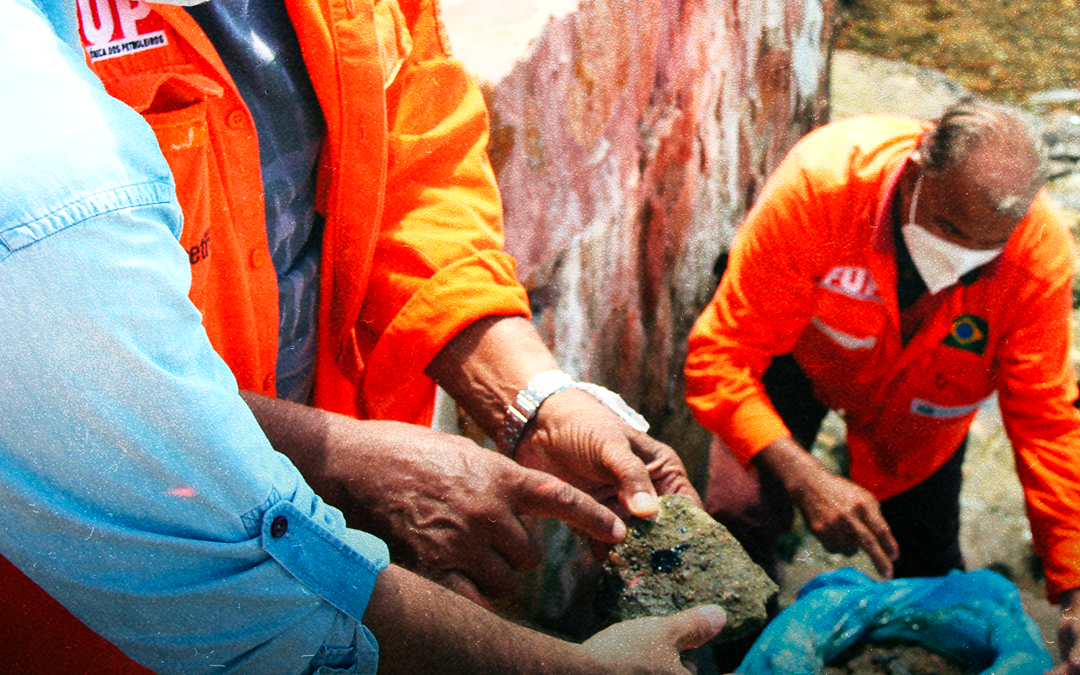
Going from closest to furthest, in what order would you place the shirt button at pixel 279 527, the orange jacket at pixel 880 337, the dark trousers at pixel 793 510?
1. the shirt button at pixel 279 527
2. the orange jacket at pixel 880 337
3. the dark trousers at pixel 793 510

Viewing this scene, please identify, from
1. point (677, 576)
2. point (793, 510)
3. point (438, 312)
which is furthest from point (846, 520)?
point (438, 312)

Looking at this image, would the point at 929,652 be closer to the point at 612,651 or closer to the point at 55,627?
the point at 612,651

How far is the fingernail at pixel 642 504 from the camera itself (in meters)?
0.96

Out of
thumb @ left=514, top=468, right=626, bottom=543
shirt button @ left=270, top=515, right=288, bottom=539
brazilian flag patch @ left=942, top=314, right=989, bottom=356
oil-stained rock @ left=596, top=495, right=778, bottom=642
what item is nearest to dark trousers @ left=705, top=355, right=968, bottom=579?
brazilian flag patch @ left=942, top=314, right=989, bottom=356

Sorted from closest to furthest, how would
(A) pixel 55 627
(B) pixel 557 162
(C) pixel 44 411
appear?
1. (C) pixel 44 411
2. (A) pixel 55 627
3. (B) pixel 557 162

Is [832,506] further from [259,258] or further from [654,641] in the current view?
[259,258]

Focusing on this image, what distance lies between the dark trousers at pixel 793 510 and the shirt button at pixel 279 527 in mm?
1375

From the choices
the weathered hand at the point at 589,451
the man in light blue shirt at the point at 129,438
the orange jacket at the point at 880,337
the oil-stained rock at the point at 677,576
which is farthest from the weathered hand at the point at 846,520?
the man in light blue shirt at the point at 129,438

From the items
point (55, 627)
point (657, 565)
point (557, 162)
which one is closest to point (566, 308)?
point (557, 162)

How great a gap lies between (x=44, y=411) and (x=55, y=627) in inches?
9.4

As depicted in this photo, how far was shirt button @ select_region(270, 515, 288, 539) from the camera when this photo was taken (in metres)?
0.54

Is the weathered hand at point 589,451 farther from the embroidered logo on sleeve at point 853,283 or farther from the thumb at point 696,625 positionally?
the embroidered logo on sleeve at point 853,283

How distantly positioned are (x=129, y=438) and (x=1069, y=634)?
4.47ft

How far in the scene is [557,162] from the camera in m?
1.40
